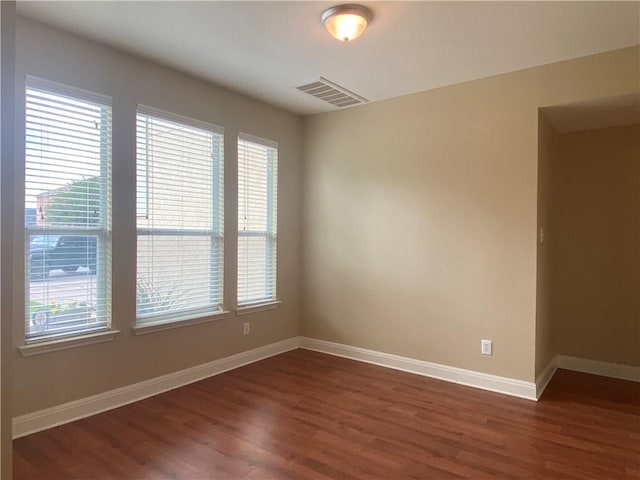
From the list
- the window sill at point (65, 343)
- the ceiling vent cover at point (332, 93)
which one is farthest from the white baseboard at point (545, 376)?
the window sill at point (65, 343)

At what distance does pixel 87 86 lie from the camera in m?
2.79

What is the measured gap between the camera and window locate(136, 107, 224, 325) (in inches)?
124

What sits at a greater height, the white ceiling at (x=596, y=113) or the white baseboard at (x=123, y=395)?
the white ceiling at (x=596, y=113)

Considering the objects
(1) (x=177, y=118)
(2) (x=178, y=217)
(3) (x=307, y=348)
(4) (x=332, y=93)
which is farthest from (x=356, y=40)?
(3) (x=307, y=348)

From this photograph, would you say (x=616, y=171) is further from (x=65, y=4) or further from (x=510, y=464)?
(x=65, y=4)

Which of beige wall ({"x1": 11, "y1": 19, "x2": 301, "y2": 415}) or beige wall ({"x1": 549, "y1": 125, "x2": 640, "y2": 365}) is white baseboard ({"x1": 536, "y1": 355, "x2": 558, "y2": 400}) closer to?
beige wall ({"x1": 549, "y1": 125, "x2": 640, "y2": 365})

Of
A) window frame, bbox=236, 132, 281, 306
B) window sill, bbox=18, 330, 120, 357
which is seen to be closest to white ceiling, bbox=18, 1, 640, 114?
window frame, bbox=236, 132, 281, 306

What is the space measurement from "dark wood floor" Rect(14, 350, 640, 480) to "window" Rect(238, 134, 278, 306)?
0.97m

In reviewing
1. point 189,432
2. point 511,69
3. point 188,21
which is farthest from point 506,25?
point 189,432

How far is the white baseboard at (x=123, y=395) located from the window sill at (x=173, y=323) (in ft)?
1.25

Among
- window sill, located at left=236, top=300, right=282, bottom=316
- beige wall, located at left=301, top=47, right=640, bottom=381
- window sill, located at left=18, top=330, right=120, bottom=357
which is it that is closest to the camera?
window sill, located at left=18, top=330, right=120, bottom=357

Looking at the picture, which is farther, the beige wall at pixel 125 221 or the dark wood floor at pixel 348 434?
the beige wall at pixel 125 221

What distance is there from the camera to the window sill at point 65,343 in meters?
2.50

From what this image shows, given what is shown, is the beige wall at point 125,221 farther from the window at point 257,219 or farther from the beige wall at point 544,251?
the beige wall at point 544,251
